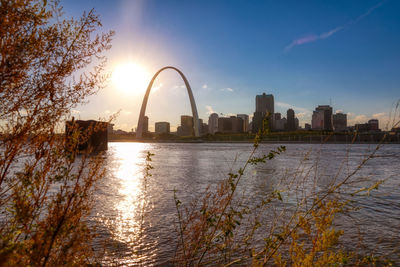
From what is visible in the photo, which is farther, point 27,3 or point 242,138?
point 242,138

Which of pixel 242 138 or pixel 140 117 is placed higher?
pixel 140 117

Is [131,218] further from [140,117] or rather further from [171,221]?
[140,117]

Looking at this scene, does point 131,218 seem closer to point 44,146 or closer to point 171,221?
point 171,221

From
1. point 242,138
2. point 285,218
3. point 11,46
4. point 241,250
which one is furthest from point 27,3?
point 242,138

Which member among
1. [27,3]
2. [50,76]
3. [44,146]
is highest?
[27,3]

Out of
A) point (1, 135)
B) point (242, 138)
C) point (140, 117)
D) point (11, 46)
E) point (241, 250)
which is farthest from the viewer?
point (242, 138)

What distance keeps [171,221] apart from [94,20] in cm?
417

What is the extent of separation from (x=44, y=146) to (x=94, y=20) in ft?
5.12

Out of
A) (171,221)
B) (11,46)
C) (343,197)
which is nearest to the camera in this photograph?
(11,46)

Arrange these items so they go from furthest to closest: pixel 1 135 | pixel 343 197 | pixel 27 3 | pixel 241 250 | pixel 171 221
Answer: pixel 343 197 → pixel 171 221 → pixel 241 250 → pixel 1 135 → pixel 27 3

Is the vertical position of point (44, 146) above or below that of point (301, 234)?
above

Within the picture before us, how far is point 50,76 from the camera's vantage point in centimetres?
280

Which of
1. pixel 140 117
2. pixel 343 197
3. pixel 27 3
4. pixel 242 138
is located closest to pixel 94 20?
pixel 27 3

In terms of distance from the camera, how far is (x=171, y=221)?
5.49 meters
